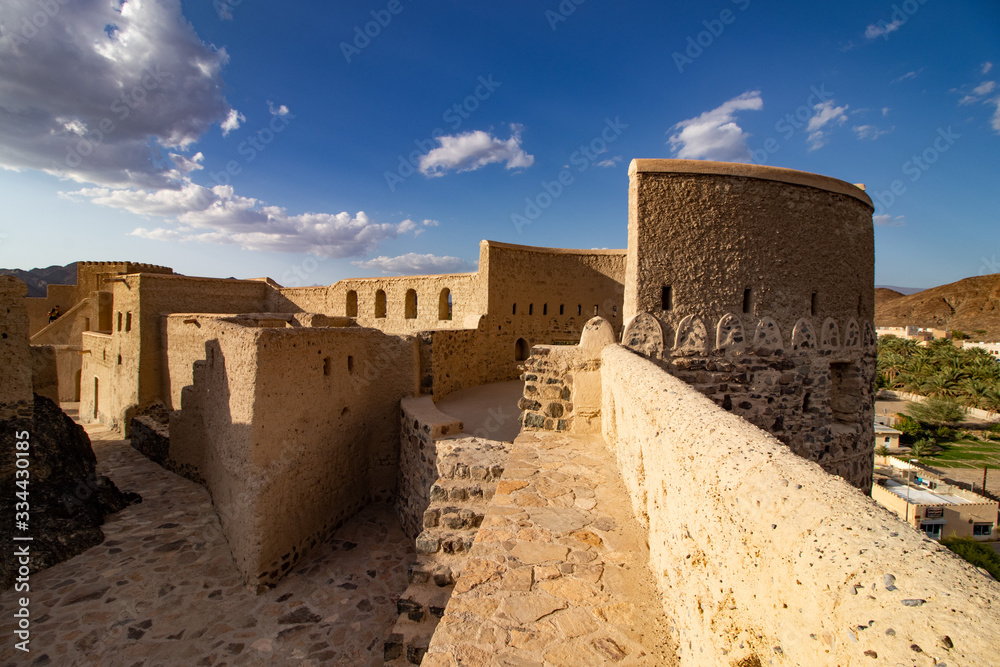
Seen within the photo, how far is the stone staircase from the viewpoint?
12.1 ft

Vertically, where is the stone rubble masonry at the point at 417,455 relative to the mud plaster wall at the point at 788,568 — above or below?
below

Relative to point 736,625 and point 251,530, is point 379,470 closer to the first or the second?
point 251,530

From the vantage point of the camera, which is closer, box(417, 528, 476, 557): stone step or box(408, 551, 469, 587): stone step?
box(408, 551, 469, 587): stone step

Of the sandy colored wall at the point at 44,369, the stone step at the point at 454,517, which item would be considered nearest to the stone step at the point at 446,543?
the stone step at the point at 454,517

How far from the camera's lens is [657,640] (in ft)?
7.30

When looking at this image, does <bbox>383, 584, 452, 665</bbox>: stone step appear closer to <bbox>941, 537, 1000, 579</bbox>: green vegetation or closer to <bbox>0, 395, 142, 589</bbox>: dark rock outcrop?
<bbox>0, 395, 142, 589</bbox>: dark rock outcrop

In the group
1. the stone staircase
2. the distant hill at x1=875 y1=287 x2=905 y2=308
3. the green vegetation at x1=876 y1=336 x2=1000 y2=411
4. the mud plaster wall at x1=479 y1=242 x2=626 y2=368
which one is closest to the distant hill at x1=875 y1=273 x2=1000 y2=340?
the distant hill at x1=875 y1=287 x2=905 y2=308

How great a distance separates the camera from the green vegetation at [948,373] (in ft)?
104

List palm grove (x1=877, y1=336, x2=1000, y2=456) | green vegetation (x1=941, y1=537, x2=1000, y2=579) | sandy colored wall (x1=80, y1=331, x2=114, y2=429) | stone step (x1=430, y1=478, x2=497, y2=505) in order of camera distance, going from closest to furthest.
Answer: stone step (x1=430, y1=478, x2=497, y2=505)
sandy colored wall (x1=80, y1=331, x2=114, y2=429)
green vegetation (x1=941, y1=537, x2=1000, y2=579)
palm grove (x1=877, y1=336, x2=1000, y2=456)

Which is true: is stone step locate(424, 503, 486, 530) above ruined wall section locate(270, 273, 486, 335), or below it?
below

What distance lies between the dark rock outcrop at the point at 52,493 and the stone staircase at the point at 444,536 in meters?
5.88

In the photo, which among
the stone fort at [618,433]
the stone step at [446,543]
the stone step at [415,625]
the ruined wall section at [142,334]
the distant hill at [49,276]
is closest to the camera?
the stone fort at [618,433]

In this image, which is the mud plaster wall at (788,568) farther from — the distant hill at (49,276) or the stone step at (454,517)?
the distant hill at (49,276)

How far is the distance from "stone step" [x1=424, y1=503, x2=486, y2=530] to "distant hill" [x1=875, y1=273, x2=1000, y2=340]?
69969 millimetres
